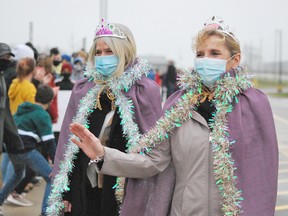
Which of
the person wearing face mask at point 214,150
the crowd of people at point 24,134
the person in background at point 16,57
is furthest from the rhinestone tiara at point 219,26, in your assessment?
the person in background at point 16,57

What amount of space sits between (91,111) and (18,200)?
2933mm

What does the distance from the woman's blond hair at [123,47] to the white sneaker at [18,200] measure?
9.81ft

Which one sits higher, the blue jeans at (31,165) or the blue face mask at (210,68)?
the blue face mask at (210,68)

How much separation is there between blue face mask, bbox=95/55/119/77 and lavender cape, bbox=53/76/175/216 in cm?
14

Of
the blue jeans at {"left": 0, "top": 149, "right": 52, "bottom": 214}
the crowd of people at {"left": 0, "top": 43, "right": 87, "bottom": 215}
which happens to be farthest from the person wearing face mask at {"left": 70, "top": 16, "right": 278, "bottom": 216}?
the blue jeans at {"left": 0, "top": 149, "right": 52, "bottom": 214}

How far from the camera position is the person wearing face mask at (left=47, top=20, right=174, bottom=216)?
3.11 meters

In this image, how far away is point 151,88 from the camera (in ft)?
10.5

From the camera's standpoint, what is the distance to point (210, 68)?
2.35 m

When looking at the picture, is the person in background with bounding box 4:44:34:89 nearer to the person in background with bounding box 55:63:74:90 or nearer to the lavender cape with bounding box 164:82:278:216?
the person in background with bounding box 55:63:74:90

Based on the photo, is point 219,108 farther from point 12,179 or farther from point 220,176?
point 12,179

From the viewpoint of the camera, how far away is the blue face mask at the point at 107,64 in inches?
124

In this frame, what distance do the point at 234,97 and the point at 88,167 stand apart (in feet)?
4.16

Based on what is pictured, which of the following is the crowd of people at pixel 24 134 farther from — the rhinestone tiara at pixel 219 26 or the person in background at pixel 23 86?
the rhinestone tiara at pixel 219 26

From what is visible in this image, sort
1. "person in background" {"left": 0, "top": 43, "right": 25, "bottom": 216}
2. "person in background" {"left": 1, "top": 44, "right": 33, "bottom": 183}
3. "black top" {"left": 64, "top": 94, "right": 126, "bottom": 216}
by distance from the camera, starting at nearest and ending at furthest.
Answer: "black top" {"left": 64, "top": 94, "right": 126, "bottom": 216} → "person in background" {"left": 0, "top": 43, "right": 25, "bottom": 216} → "person in background" {"left": 1, "top": 44, "right": 33, "bottom": 183}
